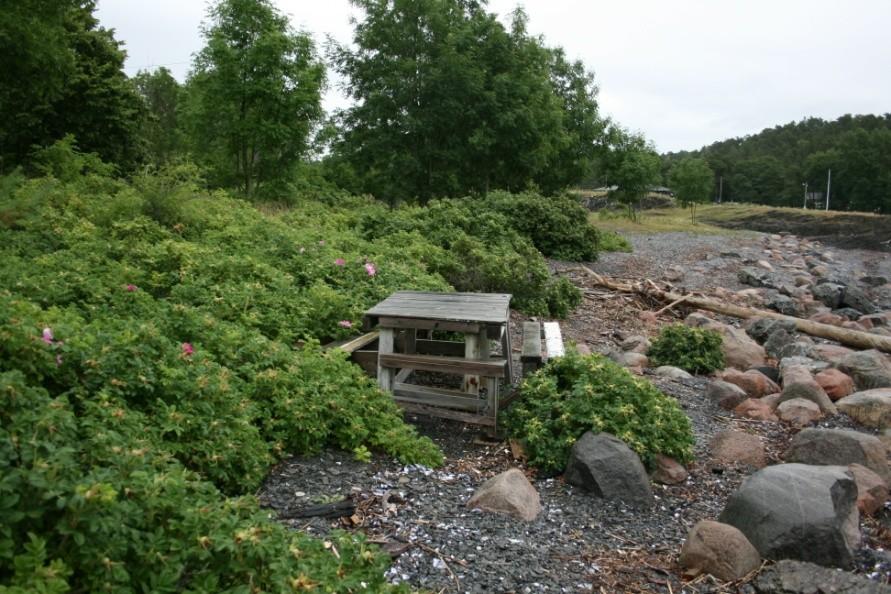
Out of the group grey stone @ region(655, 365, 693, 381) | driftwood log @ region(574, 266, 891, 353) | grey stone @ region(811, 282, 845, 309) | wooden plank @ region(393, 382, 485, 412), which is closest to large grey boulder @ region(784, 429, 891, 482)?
grey stone @ region(655, 365, 693, 381)

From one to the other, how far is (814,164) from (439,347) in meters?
99.9

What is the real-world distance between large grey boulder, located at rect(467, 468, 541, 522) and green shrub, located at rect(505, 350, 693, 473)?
2.18 ft

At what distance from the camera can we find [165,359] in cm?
364

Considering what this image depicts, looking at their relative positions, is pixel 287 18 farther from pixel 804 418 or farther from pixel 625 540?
pixel 625 540

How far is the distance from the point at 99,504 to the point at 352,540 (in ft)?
3.31

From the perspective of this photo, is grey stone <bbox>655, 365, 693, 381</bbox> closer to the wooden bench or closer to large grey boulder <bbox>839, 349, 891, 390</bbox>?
the wooden bench

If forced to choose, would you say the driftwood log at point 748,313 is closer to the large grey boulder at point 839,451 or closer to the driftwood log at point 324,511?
the large grey boulder at point 839,451

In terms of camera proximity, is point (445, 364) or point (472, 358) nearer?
point (445, 364)

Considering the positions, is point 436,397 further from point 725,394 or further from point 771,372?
point 771,372

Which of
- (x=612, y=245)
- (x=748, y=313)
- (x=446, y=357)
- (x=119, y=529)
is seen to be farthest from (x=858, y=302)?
(x=119, y=529)

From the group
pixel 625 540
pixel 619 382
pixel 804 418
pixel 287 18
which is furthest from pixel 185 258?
pixel 287 18

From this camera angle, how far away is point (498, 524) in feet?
12.2

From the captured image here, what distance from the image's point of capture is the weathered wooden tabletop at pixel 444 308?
5.07 m

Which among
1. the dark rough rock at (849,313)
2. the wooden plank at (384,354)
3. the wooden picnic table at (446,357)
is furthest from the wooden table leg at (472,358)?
the dark rough rock at (849,313)
